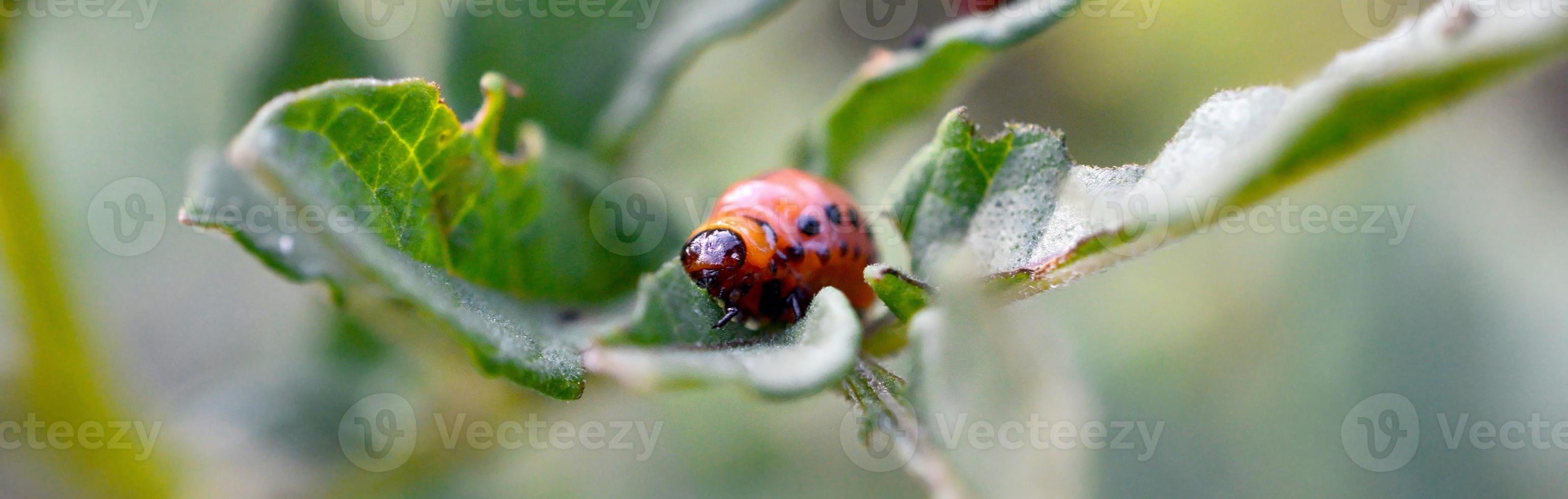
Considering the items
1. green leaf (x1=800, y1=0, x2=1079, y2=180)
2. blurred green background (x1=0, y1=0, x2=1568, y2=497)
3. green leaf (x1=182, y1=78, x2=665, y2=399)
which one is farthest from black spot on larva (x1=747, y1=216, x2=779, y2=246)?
blurred green background (x1=0, y1=0, x2=1568, y2=497)

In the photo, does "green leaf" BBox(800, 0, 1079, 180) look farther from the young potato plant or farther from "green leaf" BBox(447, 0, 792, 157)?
"green leaf" BBox(447, 0, 792, 157)

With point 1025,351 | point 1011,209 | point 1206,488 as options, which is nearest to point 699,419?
point 1206,488

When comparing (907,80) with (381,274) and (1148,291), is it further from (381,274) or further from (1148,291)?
(1148,291)

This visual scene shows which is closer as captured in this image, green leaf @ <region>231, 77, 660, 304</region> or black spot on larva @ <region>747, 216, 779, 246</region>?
green leaf @ <region>231, 77, 660, 304</region>

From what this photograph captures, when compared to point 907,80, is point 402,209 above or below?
below

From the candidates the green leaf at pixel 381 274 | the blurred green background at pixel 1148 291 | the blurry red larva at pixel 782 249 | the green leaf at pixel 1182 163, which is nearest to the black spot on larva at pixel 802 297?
the blurry red larva at pixel 782 249

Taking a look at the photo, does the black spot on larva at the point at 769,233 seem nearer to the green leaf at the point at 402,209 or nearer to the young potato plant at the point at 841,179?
the young potato plant at the point at 841,179

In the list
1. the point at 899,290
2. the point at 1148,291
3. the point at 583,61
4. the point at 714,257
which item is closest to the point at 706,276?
the point at 714,257
